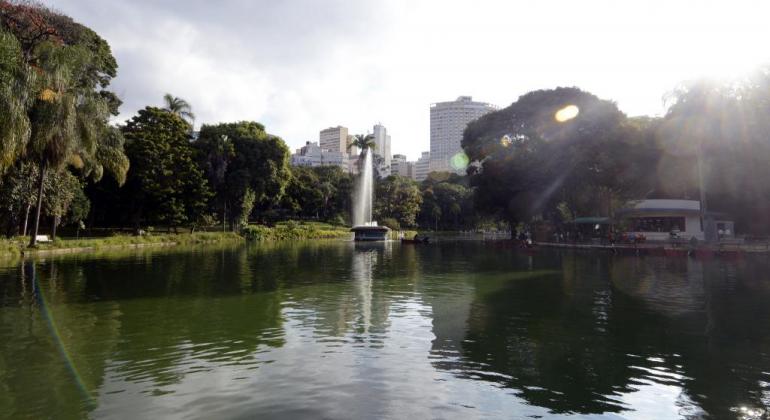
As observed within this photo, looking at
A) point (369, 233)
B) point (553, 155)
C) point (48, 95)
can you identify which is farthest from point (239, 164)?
point (553, 155)

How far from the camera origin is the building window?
56.5 metres

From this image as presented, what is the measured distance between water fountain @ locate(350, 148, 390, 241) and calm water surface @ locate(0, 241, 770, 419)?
A: 152 ft

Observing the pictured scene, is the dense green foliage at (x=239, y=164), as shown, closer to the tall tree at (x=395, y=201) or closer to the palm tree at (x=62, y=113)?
the palm tree at (x=62, y=113)

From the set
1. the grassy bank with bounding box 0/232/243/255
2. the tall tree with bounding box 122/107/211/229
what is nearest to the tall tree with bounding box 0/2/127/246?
the grassy bank with bounding box 0/232/243/255

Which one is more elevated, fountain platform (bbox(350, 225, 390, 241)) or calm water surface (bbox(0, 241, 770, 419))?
fountain platform (bbox(350, 225, 390, 241))

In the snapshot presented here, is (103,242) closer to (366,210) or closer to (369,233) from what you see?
(369,233)

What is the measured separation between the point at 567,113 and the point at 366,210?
42.3 m

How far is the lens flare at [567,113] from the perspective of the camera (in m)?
55.2

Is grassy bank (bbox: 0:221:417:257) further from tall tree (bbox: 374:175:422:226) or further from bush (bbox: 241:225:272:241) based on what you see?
tall tree (bbox: 374:175:422:226)

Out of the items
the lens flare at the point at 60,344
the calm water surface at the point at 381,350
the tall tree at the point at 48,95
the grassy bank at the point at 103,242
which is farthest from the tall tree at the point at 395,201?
the lens flare at the point at 60,344

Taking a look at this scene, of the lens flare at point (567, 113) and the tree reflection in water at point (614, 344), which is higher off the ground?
the lens flare at point (567, 113)

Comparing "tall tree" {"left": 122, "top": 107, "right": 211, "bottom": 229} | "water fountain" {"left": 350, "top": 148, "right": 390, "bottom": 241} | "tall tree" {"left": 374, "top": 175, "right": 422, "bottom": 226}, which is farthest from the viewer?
"tall tree" {"left": 374, "top": 175, "right": 422, "bottom": 226}

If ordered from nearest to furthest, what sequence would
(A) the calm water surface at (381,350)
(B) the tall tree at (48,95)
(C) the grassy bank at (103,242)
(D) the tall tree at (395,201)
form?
(A) the calm water surface at (381,350) → (B) the tall tree at (48,95) → (C) the grassy bank at (103,242) → (D) the tall tree at (395,201)

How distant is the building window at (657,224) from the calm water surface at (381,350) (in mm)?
41531
